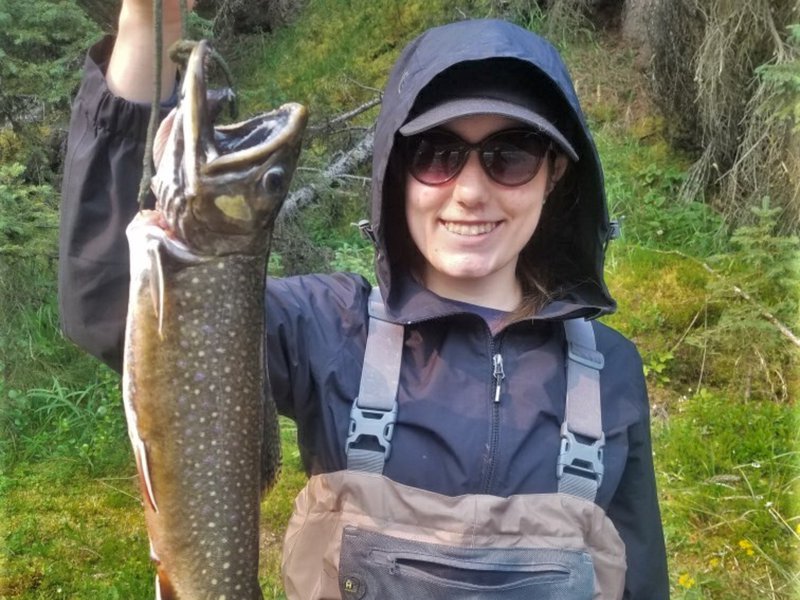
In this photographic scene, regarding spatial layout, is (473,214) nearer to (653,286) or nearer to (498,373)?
(498,373)

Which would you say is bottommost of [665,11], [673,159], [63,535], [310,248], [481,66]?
[63,535]

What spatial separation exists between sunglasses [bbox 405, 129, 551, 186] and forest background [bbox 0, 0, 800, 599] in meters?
0.90

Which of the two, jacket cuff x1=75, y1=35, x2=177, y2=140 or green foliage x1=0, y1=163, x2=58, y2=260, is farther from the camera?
green foliage x1=0, y1=163, x2=58, y2=260

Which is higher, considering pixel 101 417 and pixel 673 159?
pixel 673 159

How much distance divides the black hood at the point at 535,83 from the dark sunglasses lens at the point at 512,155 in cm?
19

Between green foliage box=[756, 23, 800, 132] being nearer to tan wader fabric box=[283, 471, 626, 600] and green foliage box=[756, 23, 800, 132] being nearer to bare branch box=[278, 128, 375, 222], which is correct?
bare branch box=[278, 128, 375, 222]

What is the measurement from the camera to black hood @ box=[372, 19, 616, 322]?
2.27 m

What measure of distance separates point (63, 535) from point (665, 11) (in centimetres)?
681

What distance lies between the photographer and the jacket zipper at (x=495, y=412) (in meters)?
2.23

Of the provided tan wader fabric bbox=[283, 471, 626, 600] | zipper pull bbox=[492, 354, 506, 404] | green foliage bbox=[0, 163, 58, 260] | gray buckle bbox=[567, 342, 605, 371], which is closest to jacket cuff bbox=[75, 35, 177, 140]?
tan wader fabric bbox=[283, 471, 626, 600]

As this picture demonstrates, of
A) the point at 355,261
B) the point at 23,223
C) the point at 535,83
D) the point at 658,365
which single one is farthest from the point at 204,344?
the point at 658,365

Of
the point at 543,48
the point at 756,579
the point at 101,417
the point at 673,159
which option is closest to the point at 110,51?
the point at 543,48

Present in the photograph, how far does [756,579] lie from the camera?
4.06 m

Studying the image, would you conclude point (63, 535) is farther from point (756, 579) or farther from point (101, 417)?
point (756, 579)
